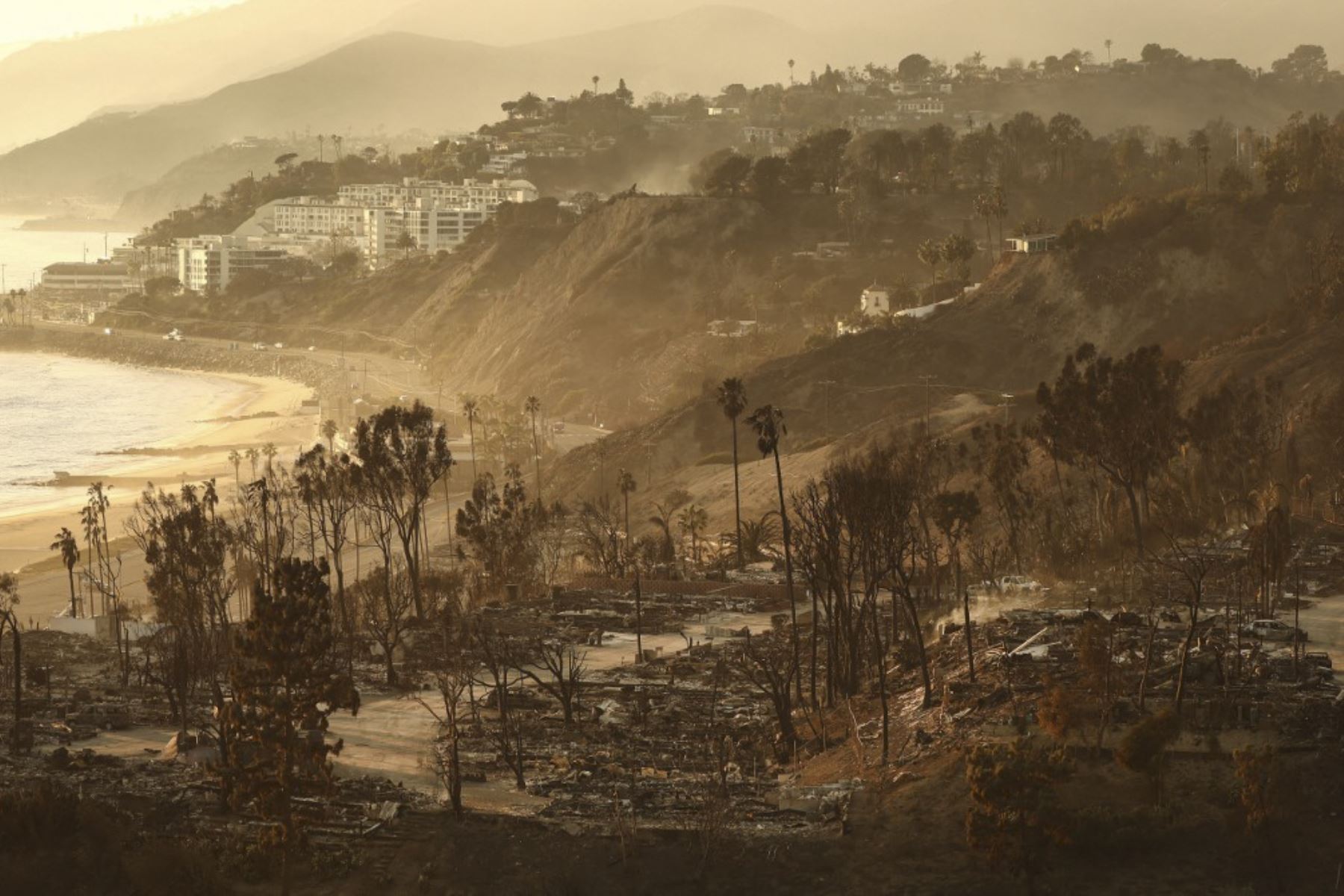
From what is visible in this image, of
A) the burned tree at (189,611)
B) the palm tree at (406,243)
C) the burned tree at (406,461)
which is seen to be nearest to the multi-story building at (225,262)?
the palm tree at (406,243)

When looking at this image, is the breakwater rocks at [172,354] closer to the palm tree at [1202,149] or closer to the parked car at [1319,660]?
the palm tree at [1202,149]

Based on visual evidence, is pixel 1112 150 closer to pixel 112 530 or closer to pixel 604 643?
pixel 112 530

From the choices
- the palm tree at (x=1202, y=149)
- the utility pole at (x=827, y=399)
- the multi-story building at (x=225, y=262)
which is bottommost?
the utility pole at (x=827, y=399)

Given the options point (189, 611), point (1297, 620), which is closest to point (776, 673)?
point (1297, 620)

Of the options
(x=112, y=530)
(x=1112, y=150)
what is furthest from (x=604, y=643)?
(x=1112, y=150)

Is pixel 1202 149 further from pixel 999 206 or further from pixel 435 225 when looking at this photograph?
pixel 435 225

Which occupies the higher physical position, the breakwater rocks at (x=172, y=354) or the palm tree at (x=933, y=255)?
the palm tree at (x=933, y=255)
